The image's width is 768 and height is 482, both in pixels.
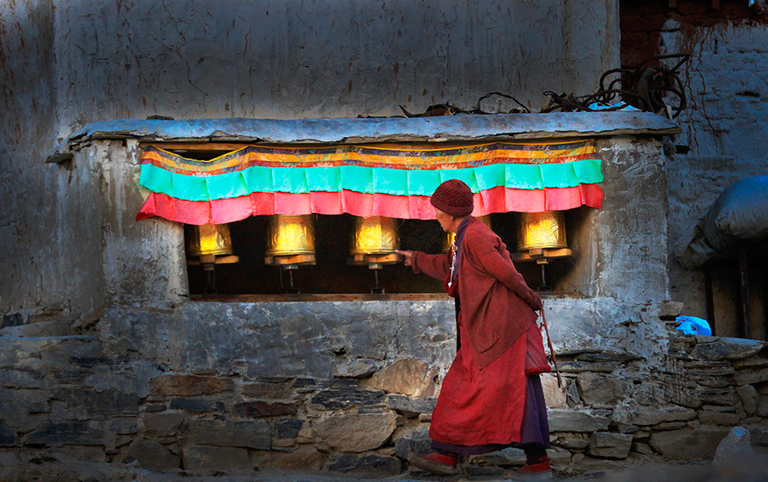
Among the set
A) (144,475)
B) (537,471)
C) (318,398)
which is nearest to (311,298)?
(318,398)

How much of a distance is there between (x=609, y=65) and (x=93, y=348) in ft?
13.6

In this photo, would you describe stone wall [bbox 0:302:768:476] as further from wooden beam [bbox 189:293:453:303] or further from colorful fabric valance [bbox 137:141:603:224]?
colorful fabric valance [bbox 137:141:603:224]

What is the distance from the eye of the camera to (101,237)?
15.3ft

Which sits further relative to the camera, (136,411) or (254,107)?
(254,107)

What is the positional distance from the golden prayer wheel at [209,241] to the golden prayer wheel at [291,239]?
0.31m

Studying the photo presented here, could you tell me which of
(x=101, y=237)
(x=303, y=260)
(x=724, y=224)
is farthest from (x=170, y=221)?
(x=724, y=224)

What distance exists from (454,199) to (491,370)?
89cm

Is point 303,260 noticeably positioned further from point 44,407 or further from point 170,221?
point 44,407

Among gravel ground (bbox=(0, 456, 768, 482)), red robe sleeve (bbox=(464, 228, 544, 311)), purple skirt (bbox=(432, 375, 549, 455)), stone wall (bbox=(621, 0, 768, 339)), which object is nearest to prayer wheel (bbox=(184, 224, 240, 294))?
gravel ground (bbox=(0, 456, 768, 482))

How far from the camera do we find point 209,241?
496 centimetres

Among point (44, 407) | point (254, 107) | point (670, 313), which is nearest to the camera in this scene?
point (44, 407)

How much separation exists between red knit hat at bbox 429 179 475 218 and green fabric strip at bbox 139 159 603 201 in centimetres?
99

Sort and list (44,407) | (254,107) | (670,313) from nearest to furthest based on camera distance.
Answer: (44,407), (670,313), (254,107)

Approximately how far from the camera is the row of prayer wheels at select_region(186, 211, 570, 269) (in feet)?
16.2
